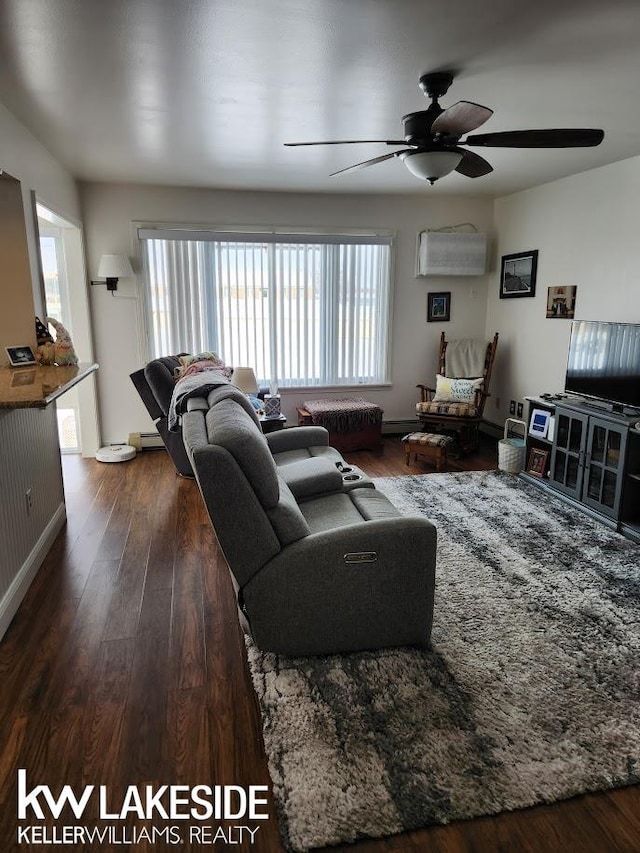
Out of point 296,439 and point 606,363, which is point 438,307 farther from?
point 296,439

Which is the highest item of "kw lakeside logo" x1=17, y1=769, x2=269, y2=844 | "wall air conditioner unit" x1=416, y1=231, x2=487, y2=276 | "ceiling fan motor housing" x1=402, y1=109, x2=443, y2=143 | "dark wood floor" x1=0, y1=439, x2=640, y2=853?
"ceiling fan motor housing" x1=402, y1=109, x2=443, y2=143

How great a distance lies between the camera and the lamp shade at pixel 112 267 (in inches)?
196

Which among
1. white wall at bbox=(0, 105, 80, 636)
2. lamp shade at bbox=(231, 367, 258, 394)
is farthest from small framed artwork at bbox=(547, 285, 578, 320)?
white wall at bbox=(0, 105, 80, 636)

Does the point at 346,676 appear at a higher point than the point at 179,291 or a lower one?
lower

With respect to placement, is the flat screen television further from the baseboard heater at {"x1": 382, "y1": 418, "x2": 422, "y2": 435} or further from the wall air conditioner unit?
Answer: the baseboard heater at {"x1": 382, "y1": 418, "x2": 422, "y2": 435}

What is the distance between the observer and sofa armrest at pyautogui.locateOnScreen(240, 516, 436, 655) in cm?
214

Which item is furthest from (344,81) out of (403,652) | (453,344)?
(453,344)

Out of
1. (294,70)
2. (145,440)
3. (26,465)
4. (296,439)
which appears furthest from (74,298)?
(294,70)

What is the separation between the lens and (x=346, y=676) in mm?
2170

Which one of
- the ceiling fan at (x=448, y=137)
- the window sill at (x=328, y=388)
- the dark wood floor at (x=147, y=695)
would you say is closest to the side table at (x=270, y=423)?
the dark wood floor at (x=147, y=695)

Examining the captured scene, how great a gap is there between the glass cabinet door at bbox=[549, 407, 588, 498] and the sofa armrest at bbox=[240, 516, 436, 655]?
87.2 inches

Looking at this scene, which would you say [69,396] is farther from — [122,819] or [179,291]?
[122,819]

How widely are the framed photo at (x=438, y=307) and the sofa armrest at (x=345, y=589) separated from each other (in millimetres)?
4166

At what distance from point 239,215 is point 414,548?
4223 mm
